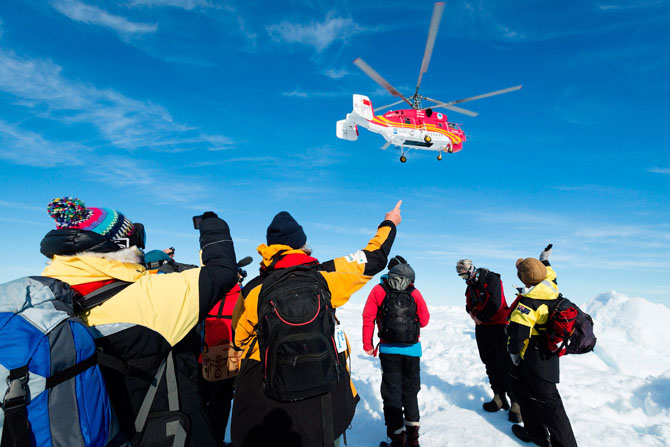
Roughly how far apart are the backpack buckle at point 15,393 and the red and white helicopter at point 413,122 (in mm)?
17296

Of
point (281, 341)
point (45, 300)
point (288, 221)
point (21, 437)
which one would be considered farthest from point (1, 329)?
point (288, 221)

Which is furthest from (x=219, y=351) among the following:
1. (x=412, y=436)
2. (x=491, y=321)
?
(x=491, y=321)

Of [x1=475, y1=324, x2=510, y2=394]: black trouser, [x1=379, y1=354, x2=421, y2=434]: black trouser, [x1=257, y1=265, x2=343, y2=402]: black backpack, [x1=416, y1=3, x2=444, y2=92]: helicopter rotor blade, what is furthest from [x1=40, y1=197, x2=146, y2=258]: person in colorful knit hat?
[x1=416, y1=3, x2=444, y2=92]: helicopter rotor blade

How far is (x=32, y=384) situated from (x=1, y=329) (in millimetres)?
263

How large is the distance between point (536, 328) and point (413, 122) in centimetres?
1546

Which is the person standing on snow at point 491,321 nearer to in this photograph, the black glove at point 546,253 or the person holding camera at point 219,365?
the black glove at point 546,253

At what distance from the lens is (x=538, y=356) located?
4410 millimetres

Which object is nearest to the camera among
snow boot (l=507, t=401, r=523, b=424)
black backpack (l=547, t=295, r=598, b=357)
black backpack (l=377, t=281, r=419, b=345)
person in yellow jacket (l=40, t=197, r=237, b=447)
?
person in yellow jacket (l=40, t=197, r=237, b=447)

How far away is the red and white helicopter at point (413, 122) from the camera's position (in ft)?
58.4

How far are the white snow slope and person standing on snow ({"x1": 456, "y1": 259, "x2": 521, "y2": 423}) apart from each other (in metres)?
0.43

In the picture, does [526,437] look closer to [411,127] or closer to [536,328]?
[536,328]

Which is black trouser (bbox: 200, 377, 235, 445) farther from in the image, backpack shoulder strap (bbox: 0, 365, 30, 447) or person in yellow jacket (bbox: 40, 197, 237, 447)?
backpack shoulder strap (bbox: 0, 365, 30, 447)

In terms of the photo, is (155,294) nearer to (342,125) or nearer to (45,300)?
(45,300)

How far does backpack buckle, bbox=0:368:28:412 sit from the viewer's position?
1.37 m
